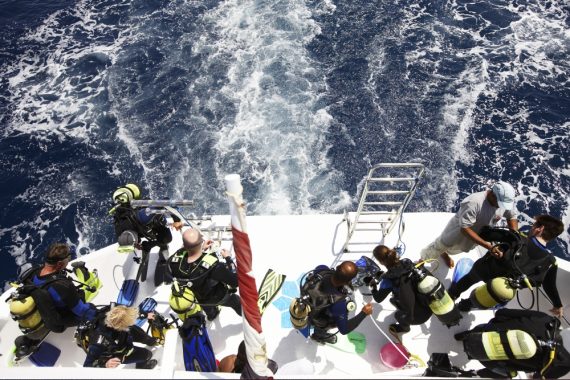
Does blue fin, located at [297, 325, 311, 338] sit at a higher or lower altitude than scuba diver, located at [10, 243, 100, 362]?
lower

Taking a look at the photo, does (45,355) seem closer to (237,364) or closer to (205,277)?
(205,277)

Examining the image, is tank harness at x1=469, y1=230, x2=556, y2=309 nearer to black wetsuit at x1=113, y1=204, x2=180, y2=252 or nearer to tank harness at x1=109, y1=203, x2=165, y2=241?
black wetsuit at x1=113, y1=204, x2=180, y2=252

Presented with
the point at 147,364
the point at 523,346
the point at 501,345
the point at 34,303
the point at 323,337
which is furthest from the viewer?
the point at 323,337

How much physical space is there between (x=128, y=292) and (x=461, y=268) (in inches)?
178

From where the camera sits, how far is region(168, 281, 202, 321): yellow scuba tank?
4168 mm

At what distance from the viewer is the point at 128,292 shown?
18.3 ft

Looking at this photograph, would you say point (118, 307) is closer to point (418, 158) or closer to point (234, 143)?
point (234, 143)

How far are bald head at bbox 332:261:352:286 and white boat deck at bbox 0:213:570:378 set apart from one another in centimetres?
96

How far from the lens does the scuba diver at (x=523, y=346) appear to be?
3.65 m

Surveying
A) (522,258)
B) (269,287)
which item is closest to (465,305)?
(522,258)

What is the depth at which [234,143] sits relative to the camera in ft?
32.8

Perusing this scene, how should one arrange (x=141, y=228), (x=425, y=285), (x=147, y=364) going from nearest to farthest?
1. (x=425, y=285)
2. (x=147, y=364)
3. (x=141, y=228)

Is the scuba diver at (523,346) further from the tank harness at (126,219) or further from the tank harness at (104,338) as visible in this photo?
the tank harness at (126,219)

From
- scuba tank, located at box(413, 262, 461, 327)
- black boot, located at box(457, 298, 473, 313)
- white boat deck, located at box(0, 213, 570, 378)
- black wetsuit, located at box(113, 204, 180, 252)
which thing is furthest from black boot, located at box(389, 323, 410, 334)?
black wetsuit, located at box(113, 204, 180, 252)
